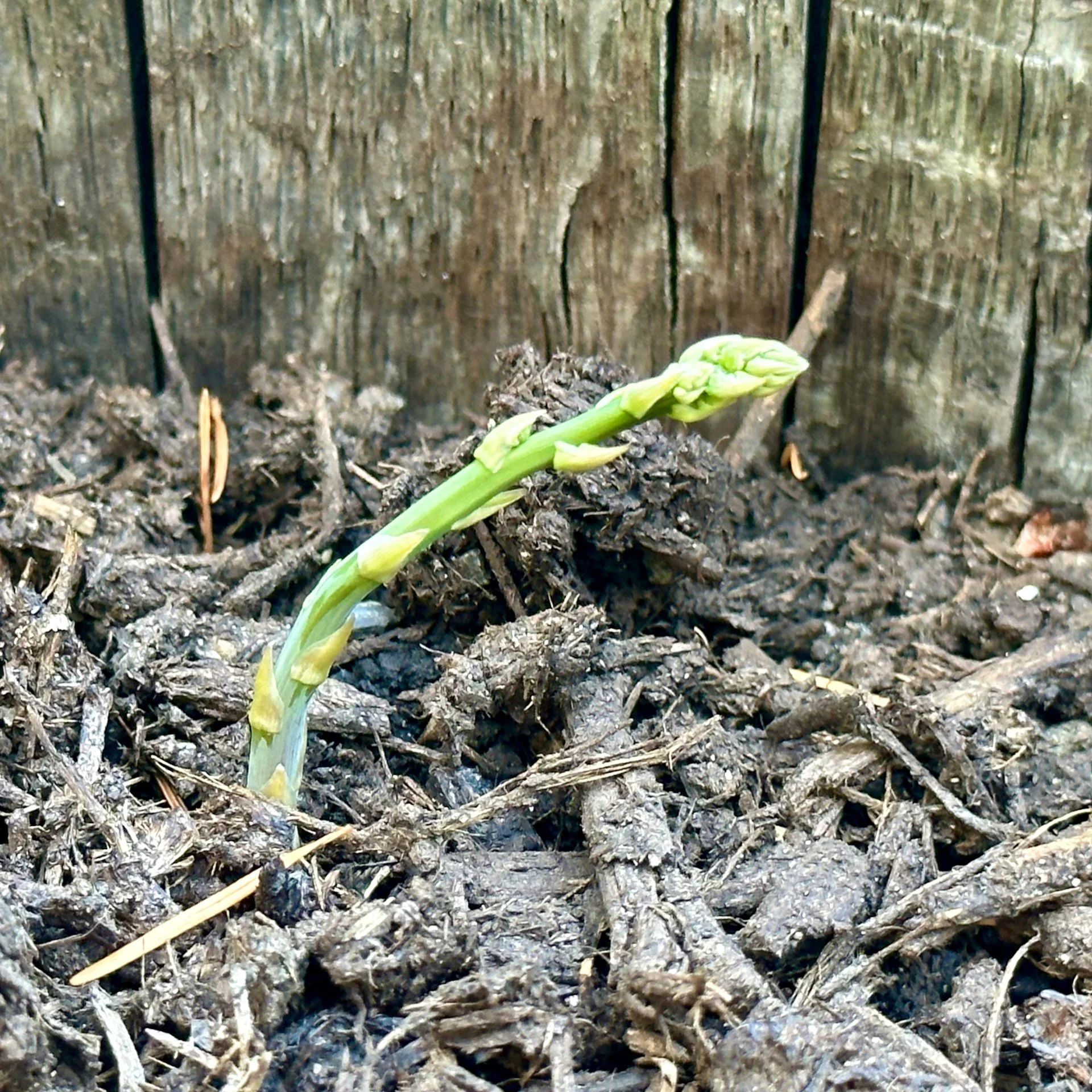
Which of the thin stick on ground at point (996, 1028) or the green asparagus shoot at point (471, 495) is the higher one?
the green asparagus shoot at point (471, 495)

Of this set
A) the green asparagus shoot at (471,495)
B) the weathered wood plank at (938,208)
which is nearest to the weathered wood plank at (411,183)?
the weathered wood plank at (938,208)

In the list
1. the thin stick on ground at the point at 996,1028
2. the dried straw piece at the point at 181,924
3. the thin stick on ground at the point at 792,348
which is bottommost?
the thin stick on ground at the point at 996,1028

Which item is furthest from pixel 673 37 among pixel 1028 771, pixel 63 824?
pixel 63 824

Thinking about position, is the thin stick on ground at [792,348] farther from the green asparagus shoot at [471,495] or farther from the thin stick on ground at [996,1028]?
the thin stick on ground at [996,1028]

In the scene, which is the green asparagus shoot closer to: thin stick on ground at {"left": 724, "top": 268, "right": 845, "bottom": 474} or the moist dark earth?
the moist dark earth

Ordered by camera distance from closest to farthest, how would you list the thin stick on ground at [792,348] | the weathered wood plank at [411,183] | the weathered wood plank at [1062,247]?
1. the weathered wood plank at [1062,247]
2. the weathered wood plank at [411,183]
3. the thin stick on ground at [792,348]

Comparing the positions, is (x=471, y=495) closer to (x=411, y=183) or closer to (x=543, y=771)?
(x=543, y=771)

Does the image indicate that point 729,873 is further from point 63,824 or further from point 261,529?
point 261,529

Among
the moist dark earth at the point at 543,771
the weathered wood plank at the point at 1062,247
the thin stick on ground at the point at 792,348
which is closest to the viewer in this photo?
the moist dark earth at the point at 543,771
